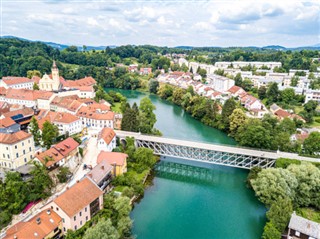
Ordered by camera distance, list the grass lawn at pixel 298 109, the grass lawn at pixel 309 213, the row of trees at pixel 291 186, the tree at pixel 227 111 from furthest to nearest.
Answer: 1. the grass lawn at pixel 298 109
2. the tree at pixel 227 111
3. the row of trees at pixel 291 186
4. the grass lawn at pixel 309 213

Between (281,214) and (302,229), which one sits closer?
(302,229)

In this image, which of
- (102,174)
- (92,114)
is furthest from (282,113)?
(102,174)

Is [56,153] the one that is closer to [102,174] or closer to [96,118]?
[102,174]

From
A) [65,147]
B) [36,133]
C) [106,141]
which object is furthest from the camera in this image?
[36,133]

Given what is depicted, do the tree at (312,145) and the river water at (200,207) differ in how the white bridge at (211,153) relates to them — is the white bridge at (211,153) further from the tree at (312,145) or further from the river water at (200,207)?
the tree at (312,145)

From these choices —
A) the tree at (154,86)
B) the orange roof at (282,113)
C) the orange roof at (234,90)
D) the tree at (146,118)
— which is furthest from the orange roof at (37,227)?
the tree at (154,86)

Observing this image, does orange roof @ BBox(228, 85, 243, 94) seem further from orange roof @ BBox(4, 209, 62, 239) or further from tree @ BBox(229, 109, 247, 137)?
orange roof @ BBox(4, 209, 62, 239)

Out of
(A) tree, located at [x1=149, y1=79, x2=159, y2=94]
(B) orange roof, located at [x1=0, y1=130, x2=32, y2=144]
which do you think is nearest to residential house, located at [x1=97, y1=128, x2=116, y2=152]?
(B) orange roof, located at [x1=0, y1=130, x2=32, y2=144]
